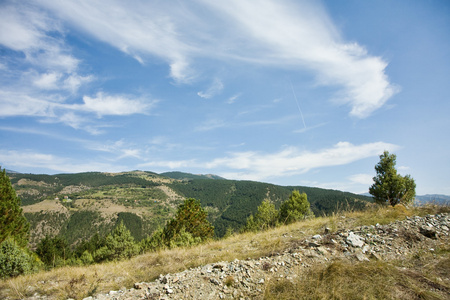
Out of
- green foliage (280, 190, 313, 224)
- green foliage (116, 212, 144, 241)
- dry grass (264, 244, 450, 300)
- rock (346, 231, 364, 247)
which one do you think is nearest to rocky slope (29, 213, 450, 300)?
rock (346, 231, 364, 247)

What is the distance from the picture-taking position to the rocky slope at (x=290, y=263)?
173 inches

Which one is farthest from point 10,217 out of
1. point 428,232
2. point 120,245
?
point 428,232

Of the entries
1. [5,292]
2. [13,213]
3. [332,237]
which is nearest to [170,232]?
[13,213]

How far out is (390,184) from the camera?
21.4 metres

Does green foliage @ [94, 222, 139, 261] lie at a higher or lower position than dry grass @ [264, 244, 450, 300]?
lower

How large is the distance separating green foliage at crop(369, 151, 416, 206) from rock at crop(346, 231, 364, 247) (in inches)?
736

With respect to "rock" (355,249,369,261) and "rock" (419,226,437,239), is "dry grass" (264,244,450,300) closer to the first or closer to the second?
"rock" (355,249,369,261)

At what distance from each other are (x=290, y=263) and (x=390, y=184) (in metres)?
23.0

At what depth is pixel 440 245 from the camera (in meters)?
5.92

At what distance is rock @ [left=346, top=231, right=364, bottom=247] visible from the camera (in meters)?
6.00

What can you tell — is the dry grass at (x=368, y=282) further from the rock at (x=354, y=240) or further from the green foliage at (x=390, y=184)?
the green foliage at (x=390, y=184)

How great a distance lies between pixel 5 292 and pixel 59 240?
58.3 meters

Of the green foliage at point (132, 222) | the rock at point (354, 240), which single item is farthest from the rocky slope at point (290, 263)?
the green foliage at point (132, 222)

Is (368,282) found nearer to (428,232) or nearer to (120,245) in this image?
(428,232)
